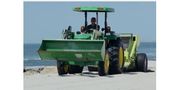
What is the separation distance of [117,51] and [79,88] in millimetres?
3868

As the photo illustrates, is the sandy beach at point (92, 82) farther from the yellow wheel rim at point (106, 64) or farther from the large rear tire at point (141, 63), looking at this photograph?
the large rear tire at point (141, 63)

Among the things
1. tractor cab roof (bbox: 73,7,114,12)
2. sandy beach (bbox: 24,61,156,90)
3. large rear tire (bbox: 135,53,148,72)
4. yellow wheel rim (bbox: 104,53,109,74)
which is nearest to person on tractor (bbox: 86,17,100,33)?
tractor cab roof (bbox: 73,7,114,12)

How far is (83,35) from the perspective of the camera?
15695 millimetres

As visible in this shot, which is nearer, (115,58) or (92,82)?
(92,82)

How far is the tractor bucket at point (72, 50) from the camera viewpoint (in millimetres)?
14930

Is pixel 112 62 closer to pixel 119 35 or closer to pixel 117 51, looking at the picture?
pixel 117 51

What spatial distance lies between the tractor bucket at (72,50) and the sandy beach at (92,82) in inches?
18.7

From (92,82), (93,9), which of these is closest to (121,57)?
(93,9)

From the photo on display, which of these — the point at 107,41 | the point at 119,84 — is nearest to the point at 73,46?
the point at 107,41

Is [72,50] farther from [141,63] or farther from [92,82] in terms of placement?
[141,63]

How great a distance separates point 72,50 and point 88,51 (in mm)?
443

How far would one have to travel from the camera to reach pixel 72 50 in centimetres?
1519

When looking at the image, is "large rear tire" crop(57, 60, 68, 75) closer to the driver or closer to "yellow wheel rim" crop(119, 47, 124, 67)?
the driver

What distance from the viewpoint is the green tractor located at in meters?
15.1
